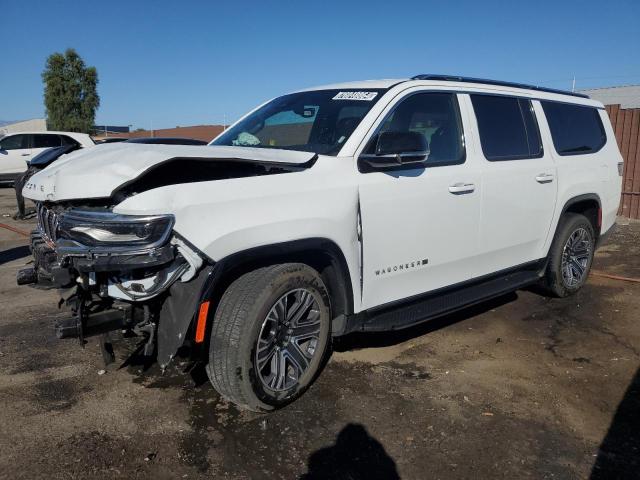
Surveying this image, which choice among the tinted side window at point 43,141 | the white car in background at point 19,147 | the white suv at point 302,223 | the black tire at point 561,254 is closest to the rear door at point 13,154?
the white car in background at point 19,147

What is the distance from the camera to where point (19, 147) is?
58.4 feet

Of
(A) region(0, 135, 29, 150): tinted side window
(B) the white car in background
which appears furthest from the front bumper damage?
(A) region(0, 135, 29, 150): tinted side window

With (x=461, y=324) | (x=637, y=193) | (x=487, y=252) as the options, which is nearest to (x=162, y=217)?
(x=487, y=252)

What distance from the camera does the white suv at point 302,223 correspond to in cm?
280

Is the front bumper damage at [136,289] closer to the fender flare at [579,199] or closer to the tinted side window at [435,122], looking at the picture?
the tinted side window at [435,122]

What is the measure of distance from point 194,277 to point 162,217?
1.18 ft

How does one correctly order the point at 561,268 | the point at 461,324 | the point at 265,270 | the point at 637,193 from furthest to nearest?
1. the point at 637,193
2. the point at 561,268
3. the point at 461,324
4. the point at 265,270

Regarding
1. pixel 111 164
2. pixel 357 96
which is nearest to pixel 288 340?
pixel 111 164

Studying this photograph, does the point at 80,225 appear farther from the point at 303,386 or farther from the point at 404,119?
the point at 404,119

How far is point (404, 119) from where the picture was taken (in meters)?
3.91

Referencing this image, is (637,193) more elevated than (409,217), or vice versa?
(409,217)

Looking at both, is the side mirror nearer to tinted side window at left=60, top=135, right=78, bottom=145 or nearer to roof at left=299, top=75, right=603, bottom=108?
roof at left=299, top=75, right=603, bottom=108

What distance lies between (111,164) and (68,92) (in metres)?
39.1

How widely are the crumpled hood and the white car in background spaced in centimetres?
1545
